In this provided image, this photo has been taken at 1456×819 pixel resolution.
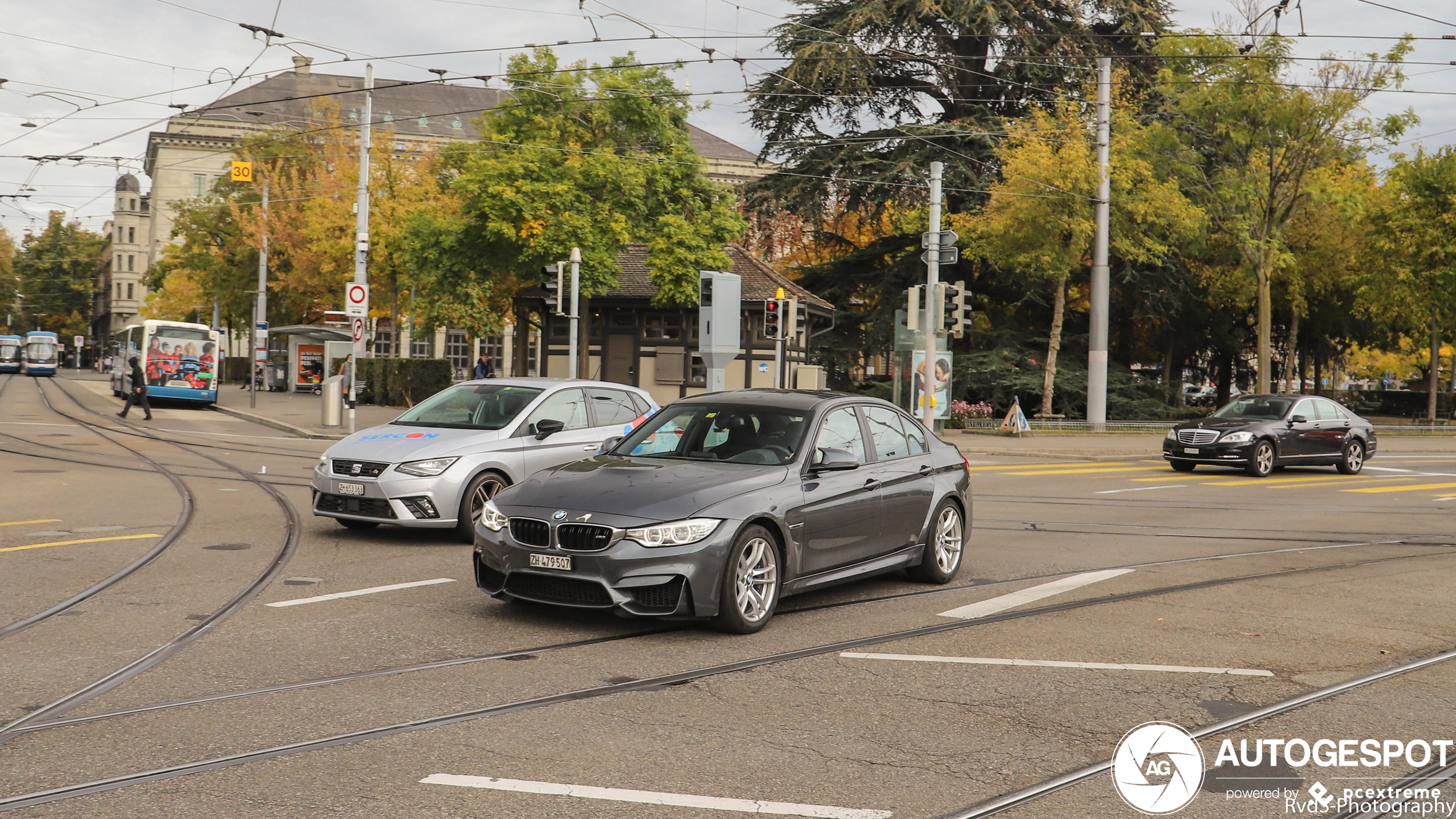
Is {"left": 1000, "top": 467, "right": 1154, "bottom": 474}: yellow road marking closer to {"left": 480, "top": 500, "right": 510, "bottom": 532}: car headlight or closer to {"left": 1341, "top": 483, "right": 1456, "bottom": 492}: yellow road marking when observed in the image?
{"left": 1341, "top": 483, "right": 1456, "bottom": 492}: yellow road marking

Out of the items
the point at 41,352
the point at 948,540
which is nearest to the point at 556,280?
the point at 948,540

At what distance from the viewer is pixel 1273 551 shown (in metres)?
11.6

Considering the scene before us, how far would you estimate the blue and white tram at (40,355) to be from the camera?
267ft

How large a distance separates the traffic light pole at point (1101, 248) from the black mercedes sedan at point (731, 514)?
2462 centimetres

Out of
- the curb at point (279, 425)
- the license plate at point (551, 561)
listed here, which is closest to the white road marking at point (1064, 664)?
the license plate at point (551, 561)

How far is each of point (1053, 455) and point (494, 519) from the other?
21.2 m

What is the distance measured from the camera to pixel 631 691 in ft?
19.2

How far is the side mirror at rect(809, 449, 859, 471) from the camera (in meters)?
7.87

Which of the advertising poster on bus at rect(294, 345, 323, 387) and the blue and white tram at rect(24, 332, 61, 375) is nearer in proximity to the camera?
the advertising poster on bus at rect(294, 345, 323, 387)

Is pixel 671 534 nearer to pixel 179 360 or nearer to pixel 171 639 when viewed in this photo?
pixel 171 639

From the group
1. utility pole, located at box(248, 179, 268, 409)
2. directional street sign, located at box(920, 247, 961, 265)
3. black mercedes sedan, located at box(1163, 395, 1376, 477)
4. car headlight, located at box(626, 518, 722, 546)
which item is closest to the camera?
car headlight, located at box(626, 518, 722, 546)

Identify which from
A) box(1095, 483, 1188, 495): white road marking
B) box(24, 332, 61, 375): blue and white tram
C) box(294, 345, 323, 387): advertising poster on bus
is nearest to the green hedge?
box(294, 345, 323, 387): advertising poster on bus

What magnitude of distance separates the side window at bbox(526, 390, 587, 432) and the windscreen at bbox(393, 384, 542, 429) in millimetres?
140

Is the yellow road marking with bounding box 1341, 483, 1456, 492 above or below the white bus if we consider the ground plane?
below
